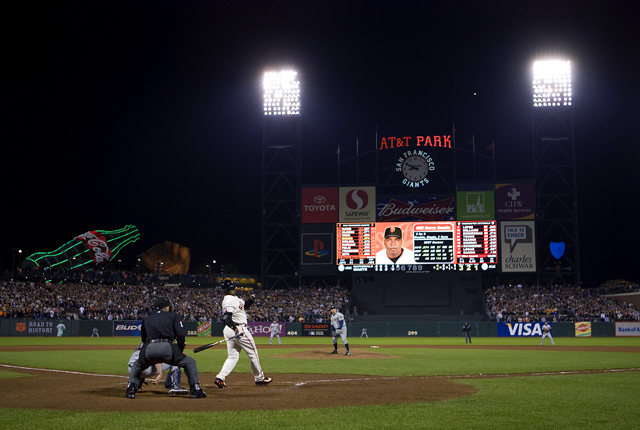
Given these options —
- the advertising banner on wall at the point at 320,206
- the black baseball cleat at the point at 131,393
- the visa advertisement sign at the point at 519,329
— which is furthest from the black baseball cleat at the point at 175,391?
the advertising banner on wall at the point at 320,206

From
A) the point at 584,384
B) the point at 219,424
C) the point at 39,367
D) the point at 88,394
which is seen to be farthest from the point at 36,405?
the point at 584,384

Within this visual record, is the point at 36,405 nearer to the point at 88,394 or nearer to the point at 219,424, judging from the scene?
the point at 88,394

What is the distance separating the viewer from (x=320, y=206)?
51.1 m

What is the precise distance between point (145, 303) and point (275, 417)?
44.5m

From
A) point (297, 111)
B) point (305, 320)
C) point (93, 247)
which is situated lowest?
point (305, 320)

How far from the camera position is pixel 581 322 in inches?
1694

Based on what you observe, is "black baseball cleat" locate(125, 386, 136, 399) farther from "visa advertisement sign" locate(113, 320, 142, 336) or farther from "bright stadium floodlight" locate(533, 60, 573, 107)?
"bright stadium floodlight" locate(533, 60, 573, 107)

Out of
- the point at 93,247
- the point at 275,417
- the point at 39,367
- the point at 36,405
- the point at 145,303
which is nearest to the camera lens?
the point at 275,417

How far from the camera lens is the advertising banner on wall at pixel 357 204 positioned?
49.8 m

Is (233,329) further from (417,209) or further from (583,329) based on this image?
(417,209)

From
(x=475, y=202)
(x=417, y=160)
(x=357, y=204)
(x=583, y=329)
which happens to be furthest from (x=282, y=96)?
(x=583, y=329)

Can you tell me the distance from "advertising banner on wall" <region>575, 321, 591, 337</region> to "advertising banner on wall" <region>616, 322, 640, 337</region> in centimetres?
246

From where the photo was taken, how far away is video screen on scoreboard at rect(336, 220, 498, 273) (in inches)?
1893

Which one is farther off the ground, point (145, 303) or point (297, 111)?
point (297, 111)
